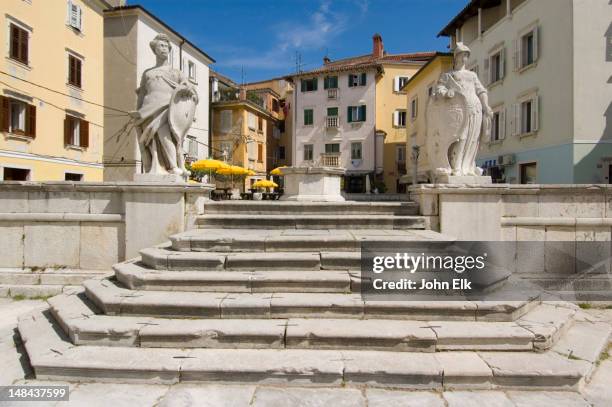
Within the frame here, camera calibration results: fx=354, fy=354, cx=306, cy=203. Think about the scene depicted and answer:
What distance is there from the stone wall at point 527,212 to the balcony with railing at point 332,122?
91.3 feet

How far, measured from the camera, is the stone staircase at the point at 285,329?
3.13 meters

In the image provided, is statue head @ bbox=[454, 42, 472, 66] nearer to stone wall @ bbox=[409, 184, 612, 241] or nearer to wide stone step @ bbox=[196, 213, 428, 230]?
stone wall @ bbox=[409, 184, 612, 241]

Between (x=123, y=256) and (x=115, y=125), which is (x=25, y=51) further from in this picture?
(x=123, y=256)

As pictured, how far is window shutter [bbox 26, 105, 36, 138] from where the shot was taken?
51.9 ft

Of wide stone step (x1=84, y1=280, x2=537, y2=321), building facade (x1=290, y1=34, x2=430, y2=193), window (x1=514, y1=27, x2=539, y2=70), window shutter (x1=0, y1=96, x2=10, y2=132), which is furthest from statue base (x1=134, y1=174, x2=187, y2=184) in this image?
building facade (x1=290, y1=34, x2=430, y2=193)

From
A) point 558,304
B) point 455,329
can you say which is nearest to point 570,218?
point 558,304

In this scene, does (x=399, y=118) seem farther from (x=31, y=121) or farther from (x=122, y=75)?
(x=31, y=121)

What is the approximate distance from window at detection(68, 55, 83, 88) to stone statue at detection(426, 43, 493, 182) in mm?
19742

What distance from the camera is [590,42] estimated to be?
14.0 m

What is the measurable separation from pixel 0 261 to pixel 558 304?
8.38 m

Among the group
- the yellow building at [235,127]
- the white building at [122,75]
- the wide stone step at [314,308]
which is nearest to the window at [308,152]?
the yellow building at [235,127]

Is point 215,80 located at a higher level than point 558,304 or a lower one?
higher

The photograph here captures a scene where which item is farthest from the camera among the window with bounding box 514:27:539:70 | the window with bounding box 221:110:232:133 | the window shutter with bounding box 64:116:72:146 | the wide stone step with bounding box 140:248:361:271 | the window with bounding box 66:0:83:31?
the window with bounding box 221:110:232:133

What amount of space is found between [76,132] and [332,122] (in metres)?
20.5
